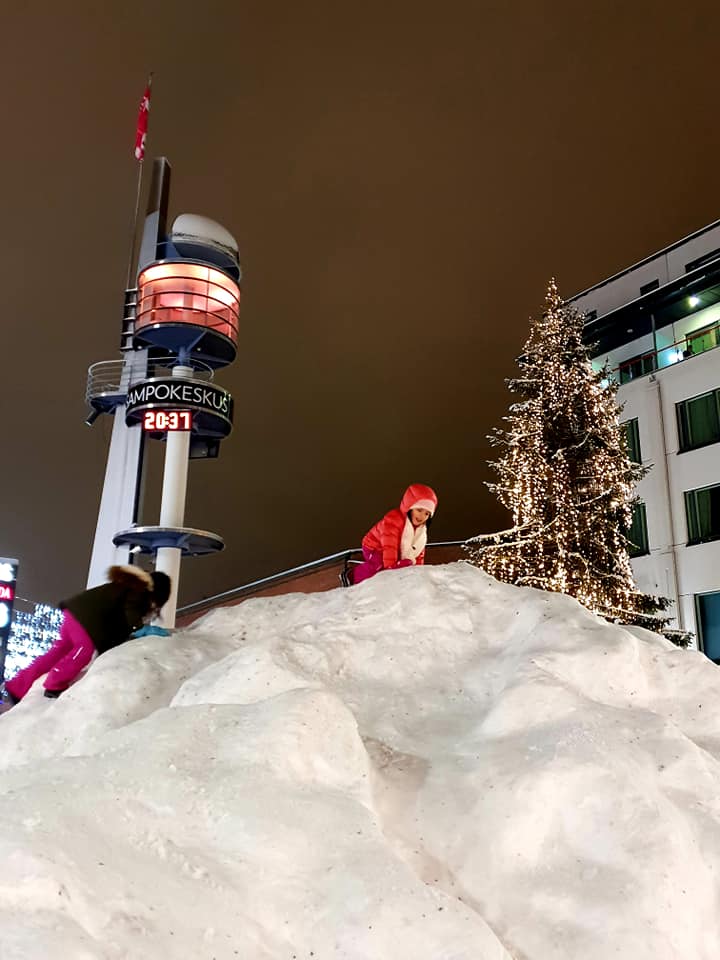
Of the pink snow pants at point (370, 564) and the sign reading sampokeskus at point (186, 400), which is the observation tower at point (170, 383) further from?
the pink snow pants at point (370, 564)

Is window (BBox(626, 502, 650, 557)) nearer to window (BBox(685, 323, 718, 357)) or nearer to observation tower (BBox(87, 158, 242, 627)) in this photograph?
window (BBox(685, 323, 718, 357))

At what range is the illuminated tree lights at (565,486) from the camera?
61.1 ft

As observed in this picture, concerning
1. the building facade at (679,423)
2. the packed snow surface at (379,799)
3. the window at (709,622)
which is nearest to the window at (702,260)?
the building facade at (679,423)

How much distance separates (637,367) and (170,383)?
17698 mm

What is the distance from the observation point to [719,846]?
4.46 m

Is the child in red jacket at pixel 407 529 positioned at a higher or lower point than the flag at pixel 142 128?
lower

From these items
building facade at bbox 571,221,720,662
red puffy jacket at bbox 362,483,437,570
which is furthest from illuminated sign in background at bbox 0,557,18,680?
building facade at bbox 571,221,720,662

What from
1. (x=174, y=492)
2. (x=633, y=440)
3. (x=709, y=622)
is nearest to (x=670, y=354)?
(x=633, y=440)

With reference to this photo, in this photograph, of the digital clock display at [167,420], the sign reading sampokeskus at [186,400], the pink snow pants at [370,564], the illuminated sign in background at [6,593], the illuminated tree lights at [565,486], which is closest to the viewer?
the pink snow pants at [370,564]

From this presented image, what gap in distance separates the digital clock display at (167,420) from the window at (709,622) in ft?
56.0

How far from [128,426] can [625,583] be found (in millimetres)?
14558

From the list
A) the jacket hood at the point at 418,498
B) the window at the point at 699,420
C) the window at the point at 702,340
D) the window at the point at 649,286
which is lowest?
the jacket hood at the point at 418,498

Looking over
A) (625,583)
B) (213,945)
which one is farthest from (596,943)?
(625,583)

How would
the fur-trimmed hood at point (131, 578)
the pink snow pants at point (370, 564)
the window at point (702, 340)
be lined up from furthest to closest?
A: the window at point (702, 340) → the pink snow pants at point (370, 564) → the fur-trimmed hood at point (131, 578)
